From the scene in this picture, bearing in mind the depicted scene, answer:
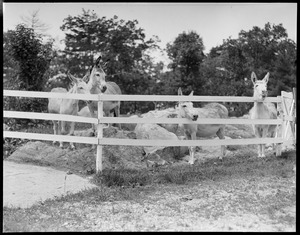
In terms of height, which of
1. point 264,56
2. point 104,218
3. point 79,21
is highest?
point 79,21

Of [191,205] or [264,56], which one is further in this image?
[264,56]

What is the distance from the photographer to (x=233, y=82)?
73.9 feet

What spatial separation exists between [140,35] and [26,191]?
18068 millimetres

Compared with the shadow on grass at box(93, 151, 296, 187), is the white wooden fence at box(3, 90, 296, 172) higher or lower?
higher

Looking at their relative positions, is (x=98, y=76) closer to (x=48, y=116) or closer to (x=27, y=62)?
(x=48, y=116)

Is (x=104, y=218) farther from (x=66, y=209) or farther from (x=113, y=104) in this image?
(x=113, y=104)

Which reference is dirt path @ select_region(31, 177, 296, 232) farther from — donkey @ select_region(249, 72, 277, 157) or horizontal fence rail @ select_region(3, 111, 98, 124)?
donkey @ select_region(249, 72, 277, 157)

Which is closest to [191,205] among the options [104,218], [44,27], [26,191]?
[104,218]

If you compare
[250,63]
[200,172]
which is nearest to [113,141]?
[200,172]

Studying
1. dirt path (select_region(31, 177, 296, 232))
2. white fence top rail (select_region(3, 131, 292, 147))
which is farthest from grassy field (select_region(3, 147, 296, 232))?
white fence top rail (select_region(3, 131, 292, 147))

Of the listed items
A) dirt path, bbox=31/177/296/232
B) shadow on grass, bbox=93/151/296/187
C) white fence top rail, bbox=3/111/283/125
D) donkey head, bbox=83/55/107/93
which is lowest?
dirt path, bbox=31/177/296/232

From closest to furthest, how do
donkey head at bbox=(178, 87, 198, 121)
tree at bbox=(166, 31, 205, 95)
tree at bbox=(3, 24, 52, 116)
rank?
1. donkey head at bbox=(178, 87, 198, 121)
2. tree at bbox=(3, 24, 52, 116)
3. tree at bbox=(166, 31, 205, 95)

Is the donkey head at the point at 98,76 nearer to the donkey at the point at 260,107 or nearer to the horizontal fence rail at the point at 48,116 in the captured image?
the horizontal fence rail at the point at 48,116

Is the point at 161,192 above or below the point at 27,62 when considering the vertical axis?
below
